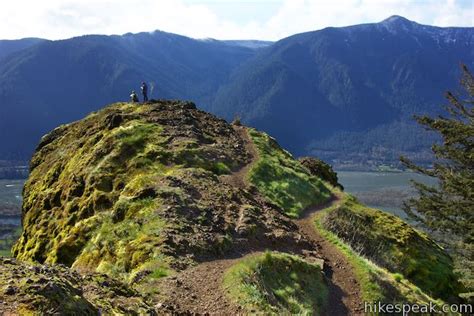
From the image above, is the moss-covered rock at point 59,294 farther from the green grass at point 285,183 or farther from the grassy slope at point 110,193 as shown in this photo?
the green grass at point 285,183

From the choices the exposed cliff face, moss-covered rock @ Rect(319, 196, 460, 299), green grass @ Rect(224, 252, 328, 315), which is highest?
the exposed cliff face

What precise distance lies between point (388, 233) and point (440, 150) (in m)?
9.54

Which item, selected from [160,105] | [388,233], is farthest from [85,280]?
[160,105]

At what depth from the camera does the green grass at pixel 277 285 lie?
20.9 m

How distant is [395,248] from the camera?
118 ft

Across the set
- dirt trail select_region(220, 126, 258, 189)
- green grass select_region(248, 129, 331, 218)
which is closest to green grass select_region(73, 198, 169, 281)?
dirt trail select_region(220, 126, 258, 189)

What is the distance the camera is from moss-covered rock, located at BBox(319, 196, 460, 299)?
3438 centimetres

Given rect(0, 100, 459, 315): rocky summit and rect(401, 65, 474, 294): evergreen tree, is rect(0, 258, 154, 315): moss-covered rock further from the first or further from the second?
rect(401, 65, 474, 294): evergreen tree

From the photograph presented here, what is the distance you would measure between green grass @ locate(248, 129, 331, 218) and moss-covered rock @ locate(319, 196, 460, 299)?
255 cm

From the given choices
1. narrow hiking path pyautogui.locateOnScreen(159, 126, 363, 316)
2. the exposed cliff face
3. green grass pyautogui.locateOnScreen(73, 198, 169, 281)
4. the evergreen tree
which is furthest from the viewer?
the evergreen tree

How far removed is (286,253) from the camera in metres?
27.6

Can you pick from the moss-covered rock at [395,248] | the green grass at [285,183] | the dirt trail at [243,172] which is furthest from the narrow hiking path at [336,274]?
the dirt trail at [243,172]

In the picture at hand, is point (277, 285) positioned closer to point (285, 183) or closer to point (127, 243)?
point (127, 243)

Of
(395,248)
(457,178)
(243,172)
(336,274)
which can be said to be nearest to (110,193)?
(243,172)
